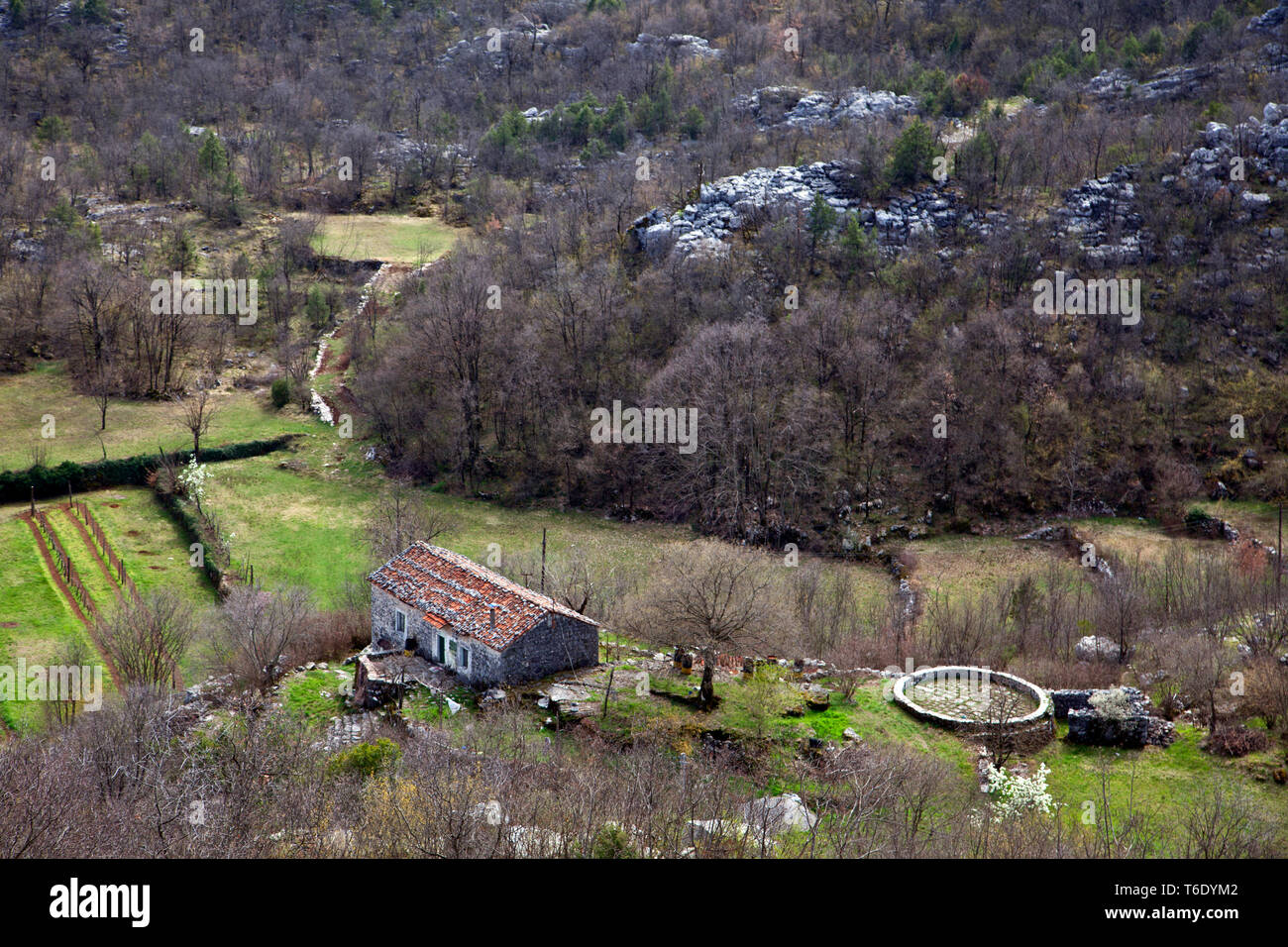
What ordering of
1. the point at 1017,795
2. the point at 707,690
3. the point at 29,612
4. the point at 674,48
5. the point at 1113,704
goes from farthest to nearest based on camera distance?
the point at 674,48 → the point at 29,612 → the point at 707,690 → the point at 1113,704 → the point at 1017,795

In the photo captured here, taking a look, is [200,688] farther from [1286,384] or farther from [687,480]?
[1286,384]

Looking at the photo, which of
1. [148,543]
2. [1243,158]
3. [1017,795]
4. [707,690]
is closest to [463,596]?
[707,690]

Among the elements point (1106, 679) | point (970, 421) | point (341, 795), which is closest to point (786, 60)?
point (970, 421)

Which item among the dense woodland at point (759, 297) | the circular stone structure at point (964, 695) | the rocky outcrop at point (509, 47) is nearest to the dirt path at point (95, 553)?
the dense woodland at point (759, 297)

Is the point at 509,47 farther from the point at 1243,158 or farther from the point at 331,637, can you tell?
the point at 331,637

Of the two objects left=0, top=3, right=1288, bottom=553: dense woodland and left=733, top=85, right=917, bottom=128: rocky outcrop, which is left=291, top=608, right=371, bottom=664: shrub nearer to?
left=0, top=3, right=1288, bottom=553: dense woodland

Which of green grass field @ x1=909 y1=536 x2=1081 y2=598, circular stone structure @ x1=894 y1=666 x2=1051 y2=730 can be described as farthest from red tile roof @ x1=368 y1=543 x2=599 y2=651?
green grass field @ x1=909 y1=536 x2=1081 y2=598
